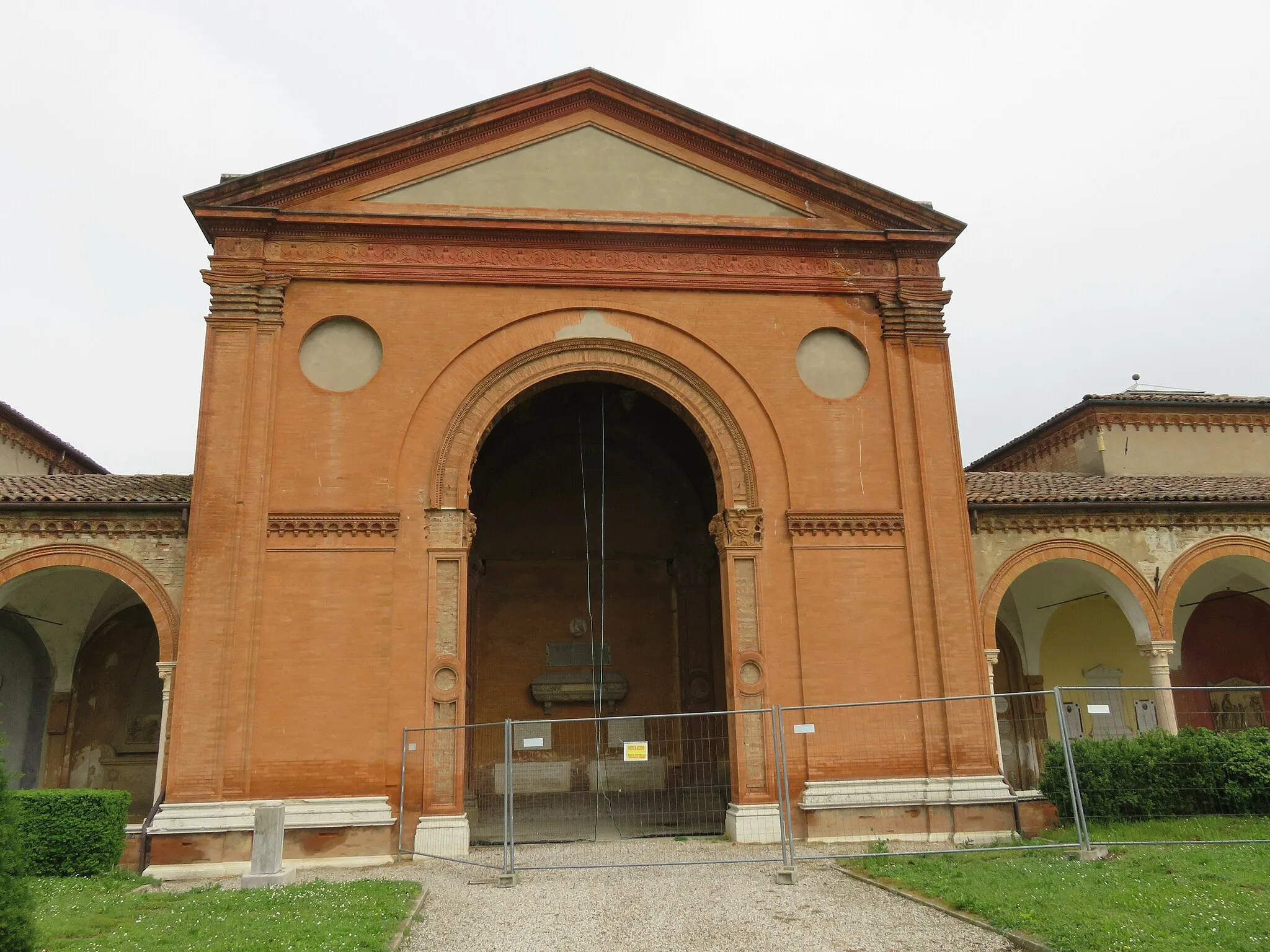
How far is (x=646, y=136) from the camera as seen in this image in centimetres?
1591

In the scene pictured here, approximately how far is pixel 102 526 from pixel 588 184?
9.13 metres

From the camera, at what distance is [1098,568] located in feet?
52.4

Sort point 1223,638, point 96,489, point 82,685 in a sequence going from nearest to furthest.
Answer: point 96,489
point 82,685
point 1223,638

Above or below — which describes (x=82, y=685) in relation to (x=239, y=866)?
above

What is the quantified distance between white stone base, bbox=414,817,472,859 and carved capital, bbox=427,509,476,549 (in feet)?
12.2

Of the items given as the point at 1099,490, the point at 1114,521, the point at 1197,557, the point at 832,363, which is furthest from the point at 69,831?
the point at 1197,557

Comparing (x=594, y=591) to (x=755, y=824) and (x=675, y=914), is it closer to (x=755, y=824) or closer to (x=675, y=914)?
(x=755, y=824)

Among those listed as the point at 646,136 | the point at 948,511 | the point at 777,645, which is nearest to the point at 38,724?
the point at 777,645

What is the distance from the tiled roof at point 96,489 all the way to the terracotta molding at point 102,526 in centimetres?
30

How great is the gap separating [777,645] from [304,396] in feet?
25.9

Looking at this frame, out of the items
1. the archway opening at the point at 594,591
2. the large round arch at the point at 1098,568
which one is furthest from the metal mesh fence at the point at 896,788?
the archway opening at the point at 594,591

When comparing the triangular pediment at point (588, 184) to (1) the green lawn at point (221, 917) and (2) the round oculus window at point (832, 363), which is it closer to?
(2) the round oculus window at point (832, 363)

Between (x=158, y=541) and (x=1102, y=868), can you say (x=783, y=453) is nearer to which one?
(x=1102, y=868)

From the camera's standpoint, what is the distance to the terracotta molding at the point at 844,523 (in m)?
14.4
